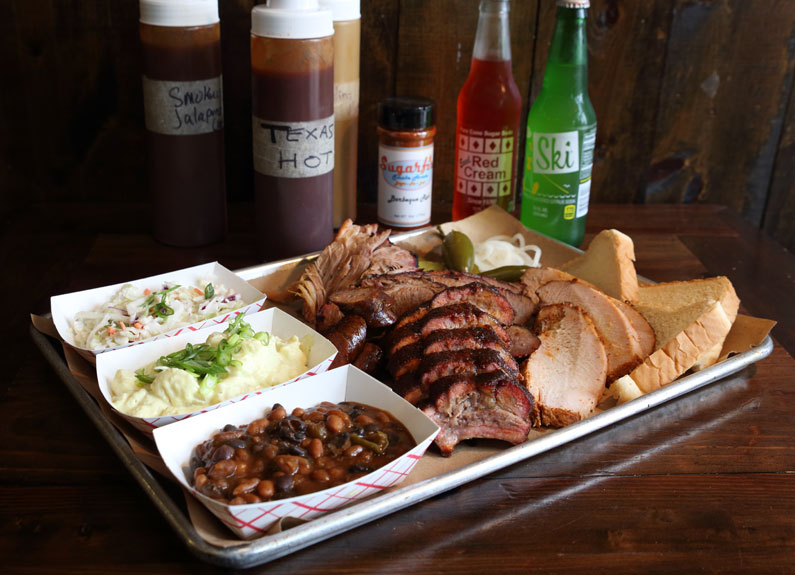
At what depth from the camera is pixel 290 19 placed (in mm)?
2229

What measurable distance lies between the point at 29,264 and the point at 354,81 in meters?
1.24

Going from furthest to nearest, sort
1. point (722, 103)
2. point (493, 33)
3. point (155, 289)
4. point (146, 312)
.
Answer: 1. point (722, 103)
2. point (493, 33)
3. point (155, 289)
4. point (146, 312)

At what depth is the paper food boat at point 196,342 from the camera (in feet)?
5.18

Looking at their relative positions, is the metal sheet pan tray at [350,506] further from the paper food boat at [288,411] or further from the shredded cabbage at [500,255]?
the shredded cabbage at [500,255]

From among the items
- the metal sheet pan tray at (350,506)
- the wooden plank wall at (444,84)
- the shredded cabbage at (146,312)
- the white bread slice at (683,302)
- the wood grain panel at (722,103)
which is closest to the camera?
the metal sheet pan tray at (350,506)

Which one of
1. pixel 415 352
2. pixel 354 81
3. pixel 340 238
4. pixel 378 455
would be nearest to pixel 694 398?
pixel 415 352

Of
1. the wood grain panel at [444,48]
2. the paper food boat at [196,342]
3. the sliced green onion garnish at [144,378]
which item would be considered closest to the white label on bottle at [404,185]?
the wood grain panel at [444,48]

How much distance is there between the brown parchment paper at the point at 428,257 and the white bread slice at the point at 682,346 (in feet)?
0.23

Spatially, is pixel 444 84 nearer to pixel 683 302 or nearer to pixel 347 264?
pixel 347 264

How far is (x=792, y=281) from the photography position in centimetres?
265

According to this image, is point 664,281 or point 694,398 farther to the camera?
point 664,281

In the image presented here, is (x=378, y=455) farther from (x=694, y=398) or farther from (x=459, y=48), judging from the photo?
(x=459, y=48)

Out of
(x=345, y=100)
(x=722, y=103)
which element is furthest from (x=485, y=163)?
(x=722, y=103)

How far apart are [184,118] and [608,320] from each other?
1431 mm
